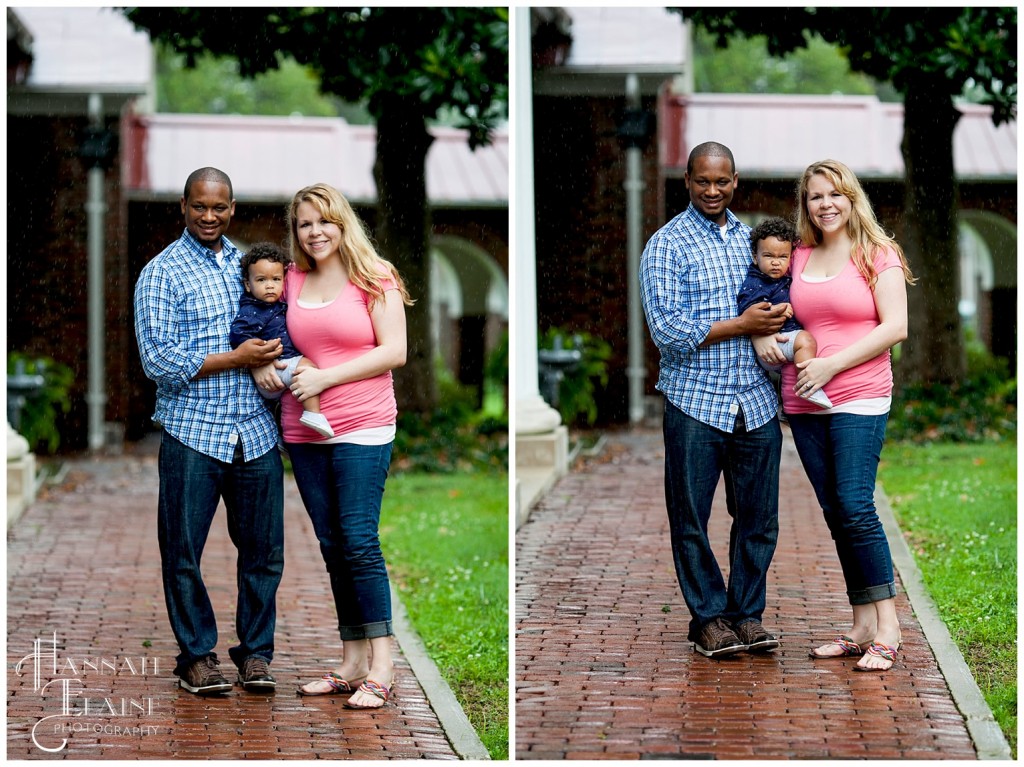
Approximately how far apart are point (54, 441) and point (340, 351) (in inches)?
255

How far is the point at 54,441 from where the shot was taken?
33.3 ft

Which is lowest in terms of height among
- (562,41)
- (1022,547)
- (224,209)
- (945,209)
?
(1022,547)

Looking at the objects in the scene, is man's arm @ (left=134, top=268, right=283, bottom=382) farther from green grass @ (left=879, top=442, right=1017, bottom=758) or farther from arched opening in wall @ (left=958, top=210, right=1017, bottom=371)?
arched opening in wall @ (left=958, top=210, right=1017, bottom=371)

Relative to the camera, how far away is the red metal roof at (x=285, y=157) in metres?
12.4

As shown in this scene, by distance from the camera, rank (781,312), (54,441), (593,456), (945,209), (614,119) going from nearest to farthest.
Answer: (781,312)
(593,456)
(614,119)
(945,209)
(54,441)

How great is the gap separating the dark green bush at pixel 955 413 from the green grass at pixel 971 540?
5.8 inches

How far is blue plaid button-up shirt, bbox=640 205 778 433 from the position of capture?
447 centimetres

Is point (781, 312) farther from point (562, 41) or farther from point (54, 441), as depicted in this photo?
point (54, 441)

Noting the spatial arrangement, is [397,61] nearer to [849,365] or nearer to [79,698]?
[849,365]

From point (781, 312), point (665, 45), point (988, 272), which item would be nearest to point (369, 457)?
point (781, 312)

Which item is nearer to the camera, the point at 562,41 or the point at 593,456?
the point at 593,456

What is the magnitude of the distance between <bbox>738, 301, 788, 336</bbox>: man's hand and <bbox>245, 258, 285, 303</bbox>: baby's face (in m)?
1.54

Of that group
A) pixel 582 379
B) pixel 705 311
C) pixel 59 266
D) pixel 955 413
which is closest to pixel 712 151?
pixel 705 311

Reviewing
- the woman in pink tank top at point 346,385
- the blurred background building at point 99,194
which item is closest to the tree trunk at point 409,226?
the blurred background building at point 99,194
